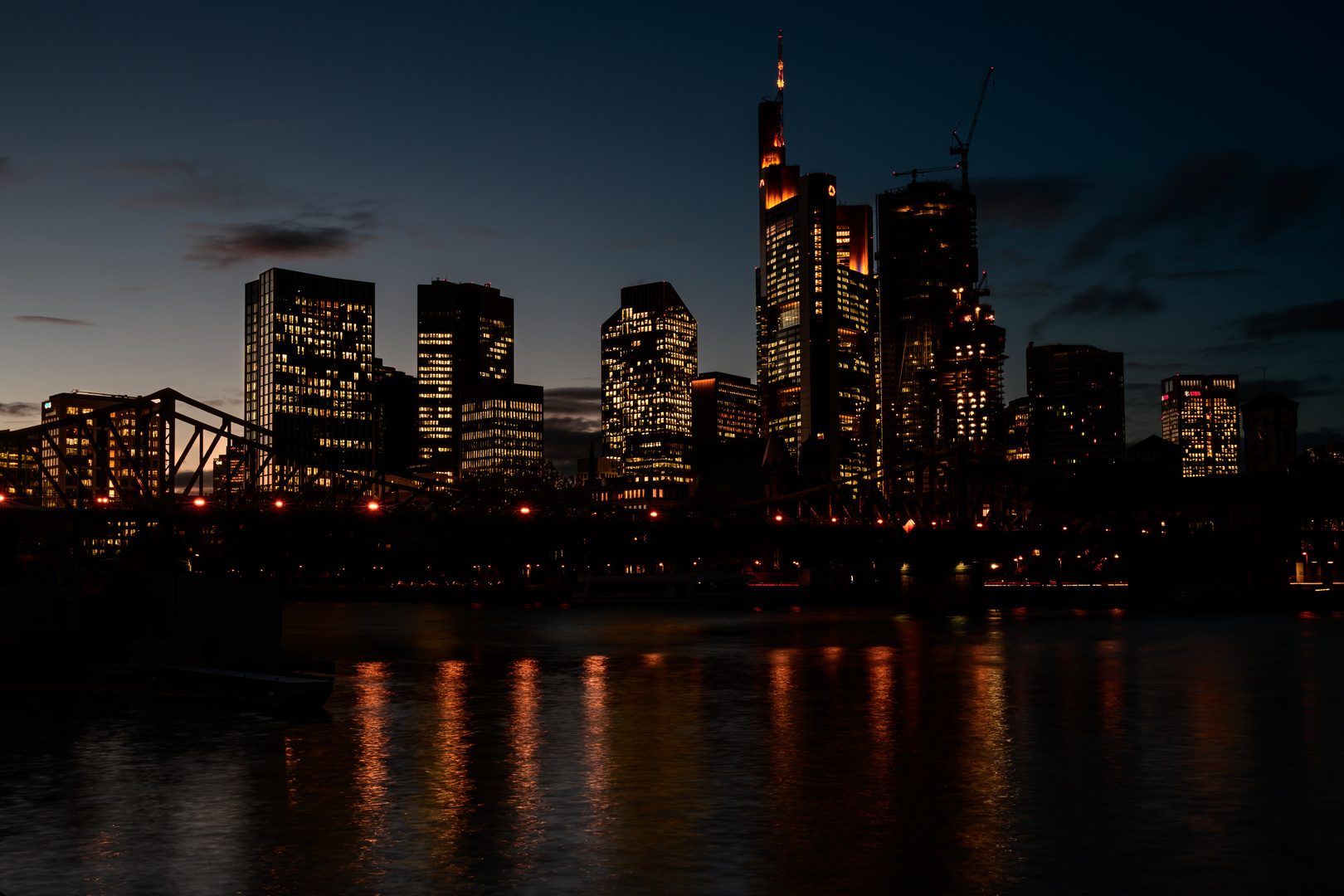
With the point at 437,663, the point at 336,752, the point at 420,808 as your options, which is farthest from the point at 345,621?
the point at 420,808

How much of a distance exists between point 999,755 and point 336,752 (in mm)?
15177

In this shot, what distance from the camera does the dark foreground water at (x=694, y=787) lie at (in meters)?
18.5

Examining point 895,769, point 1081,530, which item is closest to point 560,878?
point 895,769

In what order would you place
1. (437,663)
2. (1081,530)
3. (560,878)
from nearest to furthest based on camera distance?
(560,878) < (437,663) < (1081,530)

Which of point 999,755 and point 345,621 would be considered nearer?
point 999,755

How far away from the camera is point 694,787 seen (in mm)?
25688

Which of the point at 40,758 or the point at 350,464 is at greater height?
the point at 350,464

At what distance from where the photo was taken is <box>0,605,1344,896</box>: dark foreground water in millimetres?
18469

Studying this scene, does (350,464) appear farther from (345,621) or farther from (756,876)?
(756,876)

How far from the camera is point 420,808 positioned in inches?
914

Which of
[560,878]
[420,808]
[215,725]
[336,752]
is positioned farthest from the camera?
[215,725]

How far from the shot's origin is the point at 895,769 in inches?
1103

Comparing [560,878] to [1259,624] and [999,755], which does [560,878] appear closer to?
[999,755]

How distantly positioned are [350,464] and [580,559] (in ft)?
147
